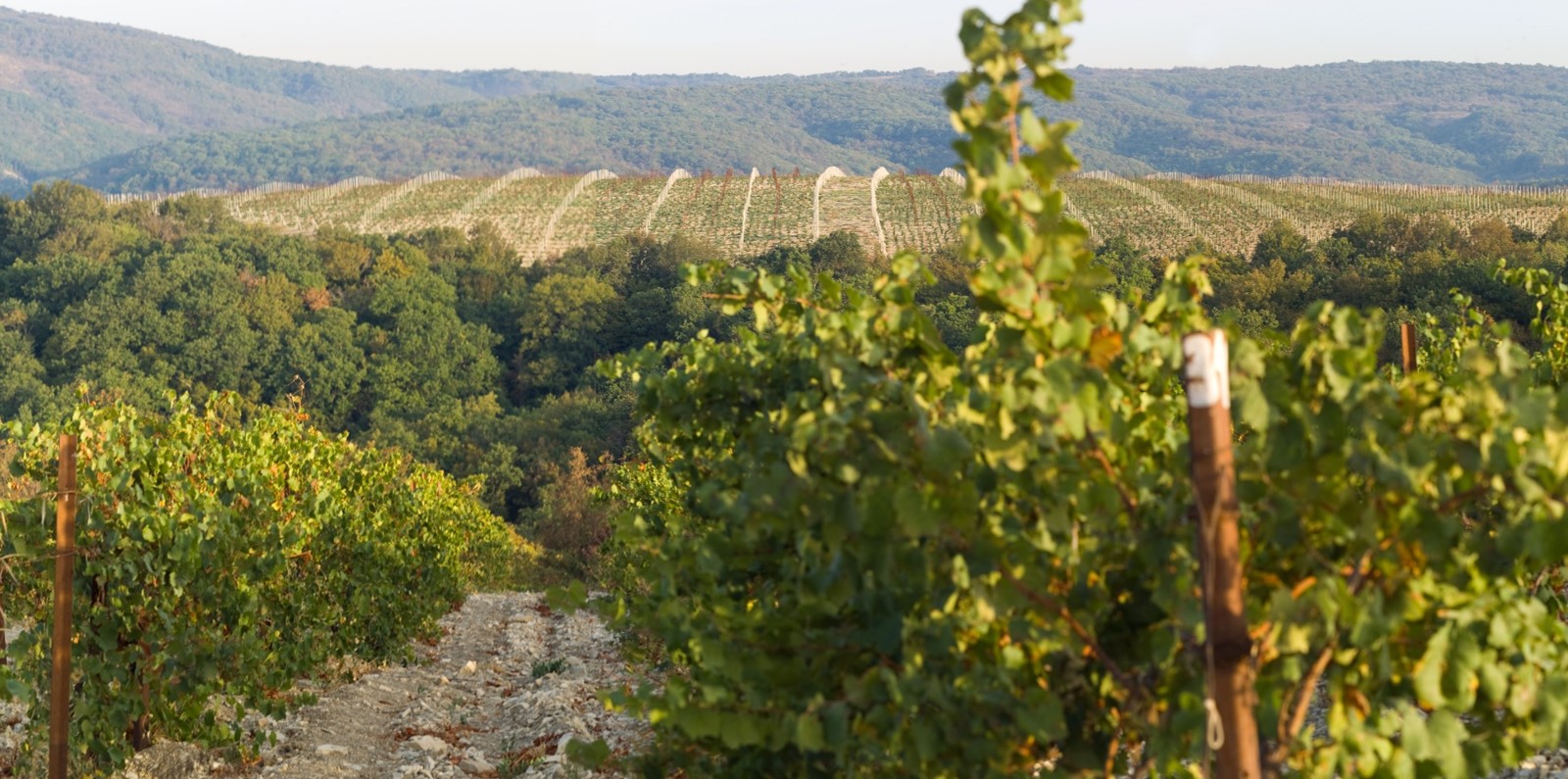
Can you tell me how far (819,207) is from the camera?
270 feet

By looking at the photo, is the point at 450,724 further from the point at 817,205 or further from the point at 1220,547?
the point at 817,205

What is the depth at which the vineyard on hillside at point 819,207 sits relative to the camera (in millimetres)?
64938

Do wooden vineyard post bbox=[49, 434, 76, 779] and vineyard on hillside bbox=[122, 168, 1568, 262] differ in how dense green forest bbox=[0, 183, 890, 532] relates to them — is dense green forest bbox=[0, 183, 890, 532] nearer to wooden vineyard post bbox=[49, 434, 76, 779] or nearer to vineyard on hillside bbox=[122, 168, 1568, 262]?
vineyard on hillside bbox=[122, 168, 1568, 262]

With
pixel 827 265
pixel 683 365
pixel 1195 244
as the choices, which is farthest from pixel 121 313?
pixel 683 365

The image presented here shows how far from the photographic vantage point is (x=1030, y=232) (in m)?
2.92

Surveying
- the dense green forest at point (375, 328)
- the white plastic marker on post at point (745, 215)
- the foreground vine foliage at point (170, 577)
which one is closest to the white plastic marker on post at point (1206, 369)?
the foreground vine foliage at point (170, 577)

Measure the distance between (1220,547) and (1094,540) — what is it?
350mm

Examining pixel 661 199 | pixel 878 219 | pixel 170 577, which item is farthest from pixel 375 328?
pixel 170 577

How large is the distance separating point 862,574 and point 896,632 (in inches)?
6.0

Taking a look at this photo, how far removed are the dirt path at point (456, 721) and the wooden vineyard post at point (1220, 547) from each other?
19.9ft

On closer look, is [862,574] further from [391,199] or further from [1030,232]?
[391,199]

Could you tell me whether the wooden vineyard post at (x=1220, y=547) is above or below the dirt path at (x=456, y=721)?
above

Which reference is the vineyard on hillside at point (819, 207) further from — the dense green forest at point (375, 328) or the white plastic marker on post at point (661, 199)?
the dense green forest at point (375, 328)

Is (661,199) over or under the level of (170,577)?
under
